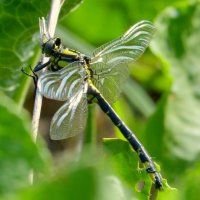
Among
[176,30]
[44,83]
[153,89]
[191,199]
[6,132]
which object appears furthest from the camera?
[153,89]

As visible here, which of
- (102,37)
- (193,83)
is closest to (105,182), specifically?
(193,83)

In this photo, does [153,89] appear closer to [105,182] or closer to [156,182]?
[156,182]

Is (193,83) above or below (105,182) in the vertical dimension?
above

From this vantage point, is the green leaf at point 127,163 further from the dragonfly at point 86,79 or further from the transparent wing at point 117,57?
the transparent wing at point 117,57

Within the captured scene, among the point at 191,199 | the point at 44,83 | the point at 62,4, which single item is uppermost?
the point at 62,4

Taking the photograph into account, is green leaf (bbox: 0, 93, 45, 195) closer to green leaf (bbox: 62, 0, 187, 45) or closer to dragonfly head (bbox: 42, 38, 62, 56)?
dragonfly head (bbox: 42, 38, 62, 56)

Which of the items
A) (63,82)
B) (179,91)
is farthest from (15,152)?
(179,91)
